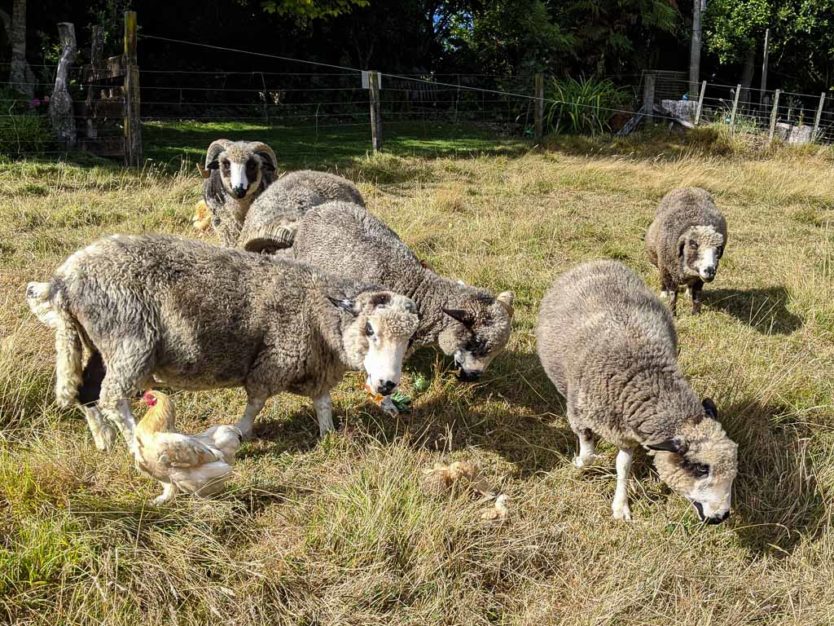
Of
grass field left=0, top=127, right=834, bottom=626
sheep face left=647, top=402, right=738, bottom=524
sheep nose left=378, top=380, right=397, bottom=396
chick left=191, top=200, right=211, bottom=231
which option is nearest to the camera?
grass field left=0, top=127, right=834, bottom=626

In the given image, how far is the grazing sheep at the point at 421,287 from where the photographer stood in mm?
5156

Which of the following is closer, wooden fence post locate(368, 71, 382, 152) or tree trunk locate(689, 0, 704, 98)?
wooden fence post locate(368, 71, 382, 152)

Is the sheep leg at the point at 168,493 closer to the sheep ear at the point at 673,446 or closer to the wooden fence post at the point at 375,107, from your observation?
the sheep ear at the point at 673,446

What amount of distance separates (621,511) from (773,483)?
962 millimetres

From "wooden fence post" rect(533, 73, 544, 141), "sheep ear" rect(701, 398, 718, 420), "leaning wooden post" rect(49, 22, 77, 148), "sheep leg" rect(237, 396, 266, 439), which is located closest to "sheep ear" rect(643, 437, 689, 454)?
"sheep ear" rect(701, 398, 718, 420)

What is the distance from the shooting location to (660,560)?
3566mm

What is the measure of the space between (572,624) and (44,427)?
10.3 ft

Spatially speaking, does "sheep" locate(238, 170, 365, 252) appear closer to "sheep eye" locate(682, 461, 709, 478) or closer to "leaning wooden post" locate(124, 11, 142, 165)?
"sheep eye" locate(682, 461, 709, 478)

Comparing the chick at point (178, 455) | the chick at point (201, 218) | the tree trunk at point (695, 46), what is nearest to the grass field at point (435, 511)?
the chick at point (178, 455)

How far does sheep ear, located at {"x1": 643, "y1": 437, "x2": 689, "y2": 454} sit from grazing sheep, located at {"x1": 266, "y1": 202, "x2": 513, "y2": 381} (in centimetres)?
168

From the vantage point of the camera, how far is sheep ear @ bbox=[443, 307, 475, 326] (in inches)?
200

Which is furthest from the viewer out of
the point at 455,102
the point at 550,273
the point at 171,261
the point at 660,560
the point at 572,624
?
the point at 455,102

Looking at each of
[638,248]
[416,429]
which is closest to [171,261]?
[416,429]

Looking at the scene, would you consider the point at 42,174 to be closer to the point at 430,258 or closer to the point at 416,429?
the point at 430,258
